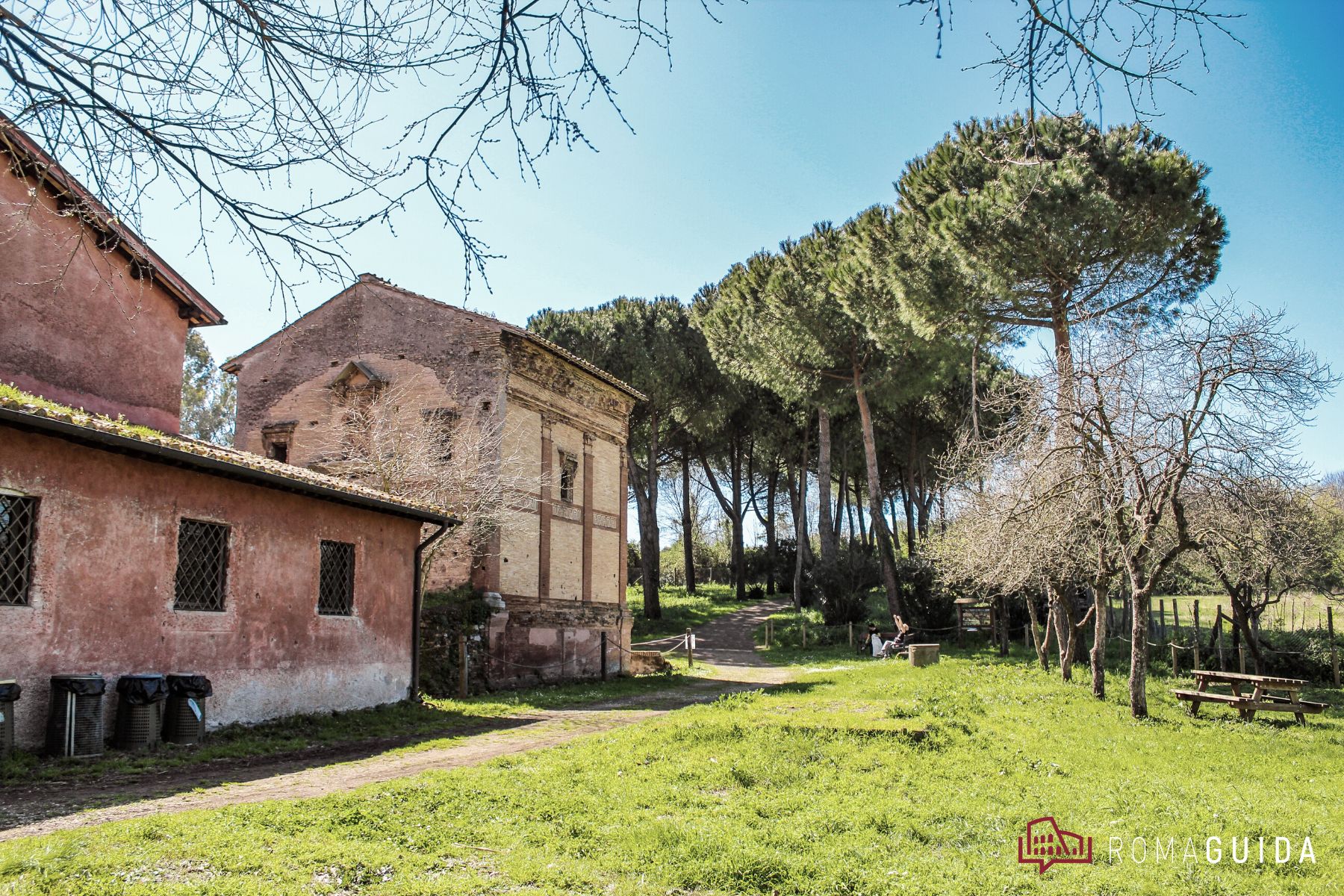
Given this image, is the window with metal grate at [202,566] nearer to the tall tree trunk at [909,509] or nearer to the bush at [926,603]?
the bush at [926,603]

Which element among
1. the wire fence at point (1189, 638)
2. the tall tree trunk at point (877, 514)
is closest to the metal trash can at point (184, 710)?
the wire fence at point (1189, 638)

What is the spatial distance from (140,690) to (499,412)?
11.1 meters

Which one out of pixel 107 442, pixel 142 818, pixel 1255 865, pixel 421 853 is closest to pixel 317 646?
pixel 107 442

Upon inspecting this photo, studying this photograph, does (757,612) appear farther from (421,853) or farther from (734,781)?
(421,853)

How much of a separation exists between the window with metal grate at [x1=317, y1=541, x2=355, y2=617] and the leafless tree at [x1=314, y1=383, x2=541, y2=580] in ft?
13.5

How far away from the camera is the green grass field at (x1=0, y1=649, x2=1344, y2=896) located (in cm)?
518

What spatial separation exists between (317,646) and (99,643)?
353cm

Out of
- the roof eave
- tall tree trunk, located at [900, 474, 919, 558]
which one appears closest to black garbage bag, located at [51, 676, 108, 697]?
the roof eave

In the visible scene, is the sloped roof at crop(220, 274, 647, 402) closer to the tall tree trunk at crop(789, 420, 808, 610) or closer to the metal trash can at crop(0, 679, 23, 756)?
the metal trash can at crop(0, 679, 23, 756)

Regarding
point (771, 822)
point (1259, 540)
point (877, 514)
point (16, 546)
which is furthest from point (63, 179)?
point (877, 514)

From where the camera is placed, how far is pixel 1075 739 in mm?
10828

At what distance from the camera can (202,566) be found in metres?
11.1

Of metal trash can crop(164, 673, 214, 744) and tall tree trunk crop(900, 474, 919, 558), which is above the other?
tall tree trunk crop(900, 474, 919, 558)

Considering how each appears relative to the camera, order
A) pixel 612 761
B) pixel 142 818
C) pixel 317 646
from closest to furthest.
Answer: pixel 142 818 → pixel 612 761 → pixel 317 646
